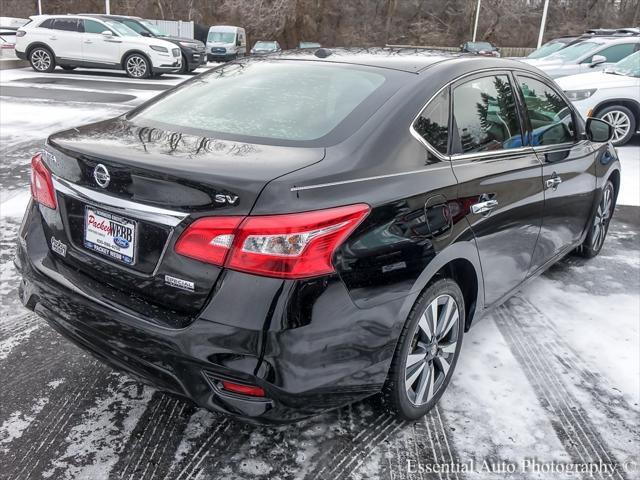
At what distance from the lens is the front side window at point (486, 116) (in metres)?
2.79

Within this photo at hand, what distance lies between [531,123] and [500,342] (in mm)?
1259

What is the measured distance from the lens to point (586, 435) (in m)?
2.61

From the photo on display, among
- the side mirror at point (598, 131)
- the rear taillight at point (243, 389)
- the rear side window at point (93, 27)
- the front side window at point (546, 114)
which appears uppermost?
the rear side window at point (93, 27)

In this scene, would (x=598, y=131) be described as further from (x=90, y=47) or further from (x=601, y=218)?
(x=90, y=47)

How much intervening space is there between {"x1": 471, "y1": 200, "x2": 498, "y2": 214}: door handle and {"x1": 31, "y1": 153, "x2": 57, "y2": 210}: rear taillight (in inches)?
70.6

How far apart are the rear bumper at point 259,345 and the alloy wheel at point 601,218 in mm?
3024

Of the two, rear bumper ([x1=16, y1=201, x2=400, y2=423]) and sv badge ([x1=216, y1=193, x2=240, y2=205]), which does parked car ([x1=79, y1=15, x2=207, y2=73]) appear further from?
sv badge ([x1=216, y1=193, x2=240, y2=205])

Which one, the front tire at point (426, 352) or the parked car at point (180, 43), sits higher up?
the parked car at point (180, 43)

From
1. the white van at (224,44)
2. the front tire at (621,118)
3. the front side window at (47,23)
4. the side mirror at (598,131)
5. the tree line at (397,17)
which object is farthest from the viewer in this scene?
the tree line at (397,17)

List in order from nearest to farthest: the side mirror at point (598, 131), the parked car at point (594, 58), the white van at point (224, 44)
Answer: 1. the side mirror at point (598, 131)
2. the parked car at point (594, 58)
3. the white van at point (224, 44)

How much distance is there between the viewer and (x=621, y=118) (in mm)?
9828

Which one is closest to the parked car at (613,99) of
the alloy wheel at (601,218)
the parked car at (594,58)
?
the parked car at (594,58)

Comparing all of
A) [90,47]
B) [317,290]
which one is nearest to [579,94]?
[317,290]

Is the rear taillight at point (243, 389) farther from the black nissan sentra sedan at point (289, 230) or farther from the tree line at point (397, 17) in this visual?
the tree line at point (397, 17)
